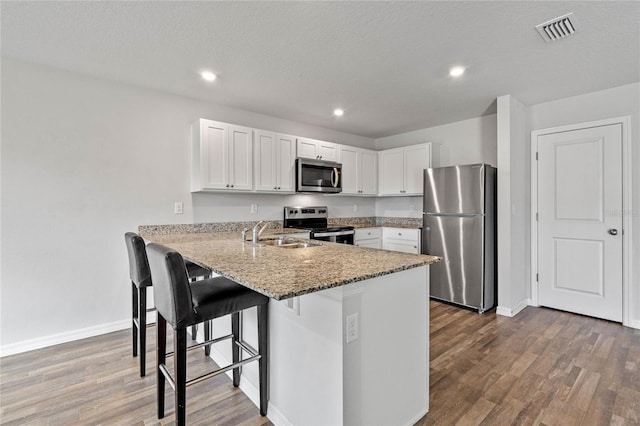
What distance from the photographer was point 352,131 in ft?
16.2

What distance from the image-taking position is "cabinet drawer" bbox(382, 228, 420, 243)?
4.18 m

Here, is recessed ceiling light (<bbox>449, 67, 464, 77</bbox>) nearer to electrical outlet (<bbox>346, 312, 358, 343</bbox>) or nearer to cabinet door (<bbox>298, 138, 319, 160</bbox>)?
cabinet door (<bbox>298, 138, 319, 160</bbox>)

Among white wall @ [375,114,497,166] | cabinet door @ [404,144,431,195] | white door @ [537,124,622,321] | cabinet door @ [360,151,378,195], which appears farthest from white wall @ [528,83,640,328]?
cabinet door @ [360,151,378,195]

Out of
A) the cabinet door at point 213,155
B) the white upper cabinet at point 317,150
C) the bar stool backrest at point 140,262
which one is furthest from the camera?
the white upper cabinet at point 317,150

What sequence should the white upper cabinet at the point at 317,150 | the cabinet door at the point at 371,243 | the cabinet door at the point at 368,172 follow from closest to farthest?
the white upper cabinet at the point at 317,150
the cabinet door at the point at 371,243
the cabinet door at the point at 368,172

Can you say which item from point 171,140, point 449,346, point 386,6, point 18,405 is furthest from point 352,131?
point 18,405

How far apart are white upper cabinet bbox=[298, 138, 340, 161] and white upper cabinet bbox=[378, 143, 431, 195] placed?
914 mm

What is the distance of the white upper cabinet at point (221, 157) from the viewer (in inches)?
127

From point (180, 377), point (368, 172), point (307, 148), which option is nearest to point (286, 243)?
point (180, 377)

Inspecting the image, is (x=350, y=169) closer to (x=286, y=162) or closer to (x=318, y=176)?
(x=318, y=176)

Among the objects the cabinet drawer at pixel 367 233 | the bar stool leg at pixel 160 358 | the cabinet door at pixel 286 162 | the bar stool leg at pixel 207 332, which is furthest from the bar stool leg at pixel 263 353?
the cabinet drawer at pixel 367 233

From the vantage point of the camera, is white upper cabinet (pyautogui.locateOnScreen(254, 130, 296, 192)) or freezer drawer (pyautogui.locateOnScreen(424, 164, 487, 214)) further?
white upper cabinet (pyautogui.locateOnScreen(254, 130, 296, 192))

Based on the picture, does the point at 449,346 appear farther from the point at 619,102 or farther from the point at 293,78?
the point at 619,102

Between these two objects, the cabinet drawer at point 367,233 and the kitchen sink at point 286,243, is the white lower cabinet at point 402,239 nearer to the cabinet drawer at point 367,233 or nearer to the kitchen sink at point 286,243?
the cabinet drawer at point 367,233
